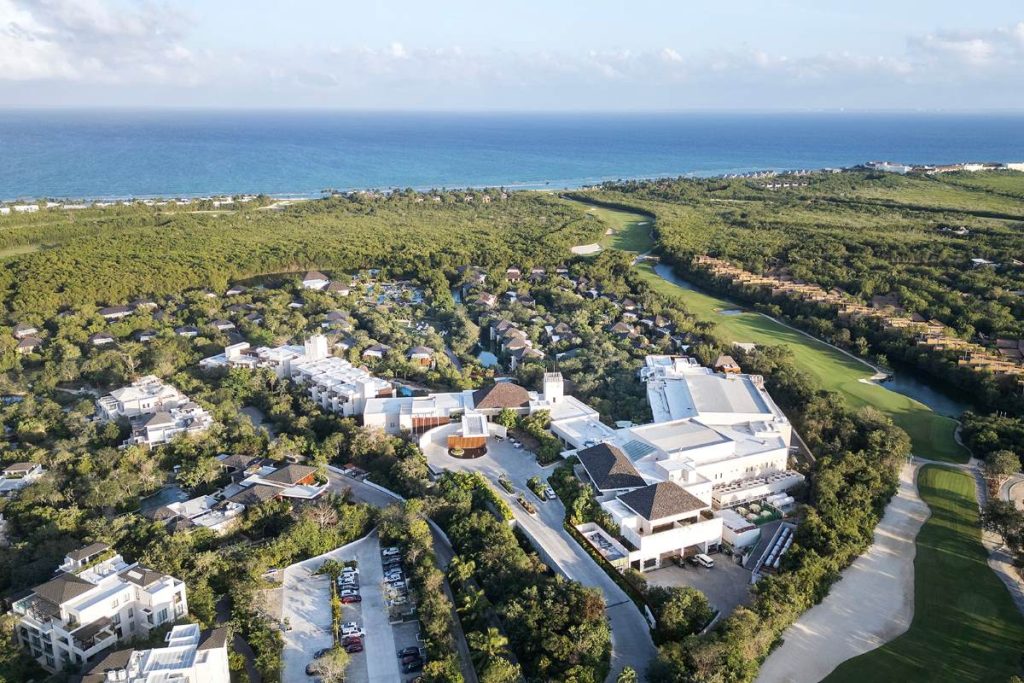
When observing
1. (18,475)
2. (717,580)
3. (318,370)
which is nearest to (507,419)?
(318,370)

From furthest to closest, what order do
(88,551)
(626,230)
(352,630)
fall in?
(626,230) → (88,551) → (352,630)

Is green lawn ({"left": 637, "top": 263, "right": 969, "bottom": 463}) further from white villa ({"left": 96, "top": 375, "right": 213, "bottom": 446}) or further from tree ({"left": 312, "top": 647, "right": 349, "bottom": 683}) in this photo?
white villa ({"left": 96, "top": 375, "right": 213, "bottom": 446})

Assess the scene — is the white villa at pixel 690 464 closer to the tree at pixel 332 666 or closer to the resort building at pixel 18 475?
the tree at pixel 332 666

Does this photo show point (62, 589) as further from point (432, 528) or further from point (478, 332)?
point (478, 332)

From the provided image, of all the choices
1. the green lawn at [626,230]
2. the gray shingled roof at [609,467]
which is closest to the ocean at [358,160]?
→ the green lawn at [626,230]

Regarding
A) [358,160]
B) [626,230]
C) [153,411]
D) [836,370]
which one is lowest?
[836,370]

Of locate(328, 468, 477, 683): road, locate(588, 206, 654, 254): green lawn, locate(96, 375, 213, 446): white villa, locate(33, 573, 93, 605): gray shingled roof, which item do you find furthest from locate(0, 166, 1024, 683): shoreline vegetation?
locate(33, 573, 93, 605): gray shingled roof

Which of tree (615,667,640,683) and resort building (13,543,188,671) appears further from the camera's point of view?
resort building (13,543,188,671)
